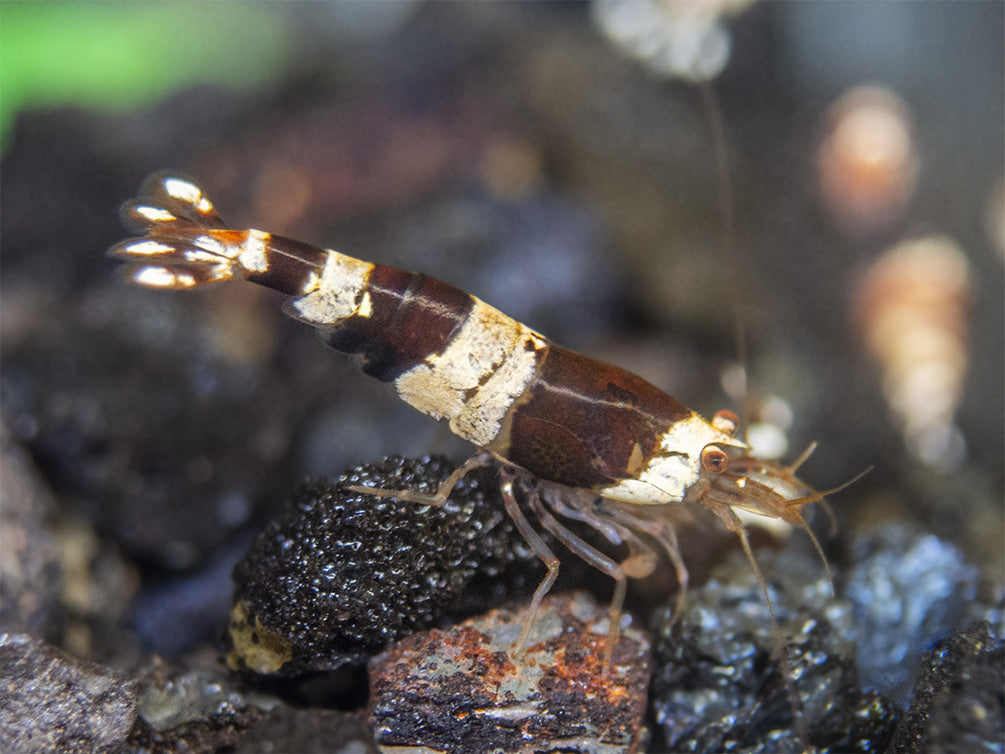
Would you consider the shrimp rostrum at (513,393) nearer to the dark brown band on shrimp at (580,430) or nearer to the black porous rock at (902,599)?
the dark brown band on shrimp at (580,430)

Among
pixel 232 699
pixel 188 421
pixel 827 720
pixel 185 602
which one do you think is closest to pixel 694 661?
pixel 827 720

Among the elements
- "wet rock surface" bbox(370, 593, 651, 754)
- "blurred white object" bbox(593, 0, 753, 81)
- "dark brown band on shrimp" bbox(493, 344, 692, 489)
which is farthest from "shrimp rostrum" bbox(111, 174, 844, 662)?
"blurred white object" bbox(593, 0, 753, 81)

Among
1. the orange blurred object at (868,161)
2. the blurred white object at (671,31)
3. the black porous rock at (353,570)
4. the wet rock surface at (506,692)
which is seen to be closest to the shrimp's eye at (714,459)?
the wet rock surface at (506,692)

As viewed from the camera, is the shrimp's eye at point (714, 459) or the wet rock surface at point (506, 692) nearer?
the wet rock surface at point (506, 692)

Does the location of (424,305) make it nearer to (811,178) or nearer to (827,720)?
(827,720)

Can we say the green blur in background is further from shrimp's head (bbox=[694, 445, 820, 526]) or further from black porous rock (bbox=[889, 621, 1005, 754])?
black porous rock (bbox=[889, 621, 1005, 754])
